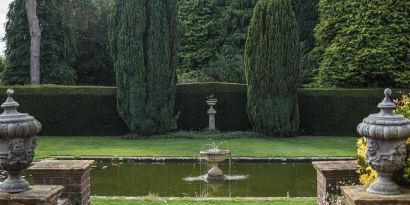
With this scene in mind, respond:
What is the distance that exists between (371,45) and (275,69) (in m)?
4.05

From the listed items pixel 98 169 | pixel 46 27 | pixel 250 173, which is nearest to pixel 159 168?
pixel 98 169

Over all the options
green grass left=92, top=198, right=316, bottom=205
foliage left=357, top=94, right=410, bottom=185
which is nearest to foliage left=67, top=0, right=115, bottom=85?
green grass left=92, top=198, right=316, bottom=205

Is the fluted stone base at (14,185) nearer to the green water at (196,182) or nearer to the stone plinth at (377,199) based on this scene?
the stone plinth at (377,199)

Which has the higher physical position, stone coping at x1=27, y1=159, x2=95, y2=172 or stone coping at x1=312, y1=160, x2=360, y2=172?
stone coping at x1=27, y1=159, x2=95, y2=172

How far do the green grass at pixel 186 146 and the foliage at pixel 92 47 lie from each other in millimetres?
9707

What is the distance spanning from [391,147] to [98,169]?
781cm

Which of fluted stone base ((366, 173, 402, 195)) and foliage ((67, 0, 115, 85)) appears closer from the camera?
fluted stone base ((366, 173, 402, 195))

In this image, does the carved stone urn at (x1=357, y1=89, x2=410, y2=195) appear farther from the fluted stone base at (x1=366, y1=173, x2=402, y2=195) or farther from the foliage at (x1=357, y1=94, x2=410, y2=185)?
the foliage at (x1=357, y1=94, x2=410, y2=185)

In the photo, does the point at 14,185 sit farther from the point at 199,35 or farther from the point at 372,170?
the point at 199,35

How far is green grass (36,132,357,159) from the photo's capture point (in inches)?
485

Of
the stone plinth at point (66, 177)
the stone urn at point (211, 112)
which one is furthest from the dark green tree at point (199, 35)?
the stone plinth at point (66, 177)

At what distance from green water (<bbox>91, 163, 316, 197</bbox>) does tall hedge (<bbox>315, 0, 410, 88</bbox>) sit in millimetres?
7744

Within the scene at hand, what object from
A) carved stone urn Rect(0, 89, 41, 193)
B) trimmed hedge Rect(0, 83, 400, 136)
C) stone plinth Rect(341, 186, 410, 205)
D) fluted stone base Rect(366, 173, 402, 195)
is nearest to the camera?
stone plinth Rect(341, 186, 410, 205)

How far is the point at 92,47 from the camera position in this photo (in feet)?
83.4
